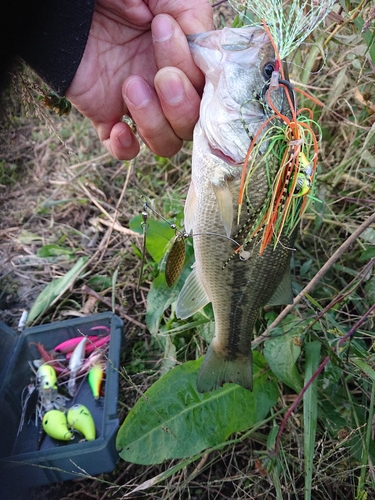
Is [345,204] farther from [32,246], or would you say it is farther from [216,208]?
[32,246]

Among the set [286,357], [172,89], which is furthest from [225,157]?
[286,357]

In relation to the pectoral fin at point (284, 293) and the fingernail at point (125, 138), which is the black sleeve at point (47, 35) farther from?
the pectoral fin at point (284, 293)

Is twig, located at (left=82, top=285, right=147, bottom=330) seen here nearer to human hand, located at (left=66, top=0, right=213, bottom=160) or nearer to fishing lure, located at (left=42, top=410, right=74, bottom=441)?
fishing lure, located at (left=42, top=410, right=74, bottom=441)

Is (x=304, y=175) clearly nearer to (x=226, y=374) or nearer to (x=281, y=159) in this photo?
(x=281, y=159)

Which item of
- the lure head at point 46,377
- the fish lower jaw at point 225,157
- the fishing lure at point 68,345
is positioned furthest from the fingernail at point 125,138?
the lure head at point 46,377

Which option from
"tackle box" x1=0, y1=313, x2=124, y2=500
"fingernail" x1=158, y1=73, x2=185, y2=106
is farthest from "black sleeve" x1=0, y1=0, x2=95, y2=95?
"tackle box" x1=0, y1=313, x2=124, y2=500

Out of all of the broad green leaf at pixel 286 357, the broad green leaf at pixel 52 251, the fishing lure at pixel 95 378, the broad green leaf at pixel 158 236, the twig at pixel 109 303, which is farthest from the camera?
the broad green leaf at pixel 52 251
